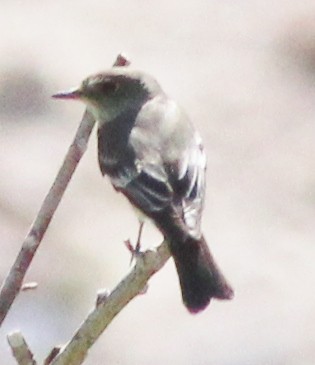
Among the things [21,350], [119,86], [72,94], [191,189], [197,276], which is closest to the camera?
[21,350]

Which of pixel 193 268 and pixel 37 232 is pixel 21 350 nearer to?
pixel 37 232

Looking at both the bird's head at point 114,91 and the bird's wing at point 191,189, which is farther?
the bird's head at point 114,91

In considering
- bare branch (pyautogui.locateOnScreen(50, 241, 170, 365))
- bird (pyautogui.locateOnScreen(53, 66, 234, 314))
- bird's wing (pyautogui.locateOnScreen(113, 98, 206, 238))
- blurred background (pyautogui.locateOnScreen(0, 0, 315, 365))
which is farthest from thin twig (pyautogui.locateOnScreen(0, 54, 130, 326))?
blurred background (pyautogui.locateOnScreen(0, 0, 315, 365))

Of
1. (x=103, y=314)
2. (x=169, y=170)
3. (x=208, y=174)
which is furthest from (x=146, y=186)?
(x=208, y=174)

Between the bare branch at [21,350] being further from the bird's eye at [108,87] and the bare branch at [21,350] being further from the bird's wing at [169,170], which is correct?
the bird's eye at [108,87]

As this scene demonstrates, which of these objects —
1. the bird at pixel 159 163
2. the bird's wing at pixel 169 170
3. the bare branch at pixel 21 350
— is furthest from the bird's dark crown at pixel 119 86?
the bare branch at pixel 21 350

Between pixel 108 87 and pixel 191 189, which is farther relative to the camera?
pixel 108 87
